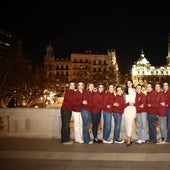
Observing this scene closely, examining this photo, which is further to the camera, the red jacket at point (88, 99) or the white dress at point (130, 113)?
the red jacket at point (88, 99)

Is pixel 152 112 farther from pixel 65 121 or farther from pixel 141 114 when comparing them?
pixel 65 121

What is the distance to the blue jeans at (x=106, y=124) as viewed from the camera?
12.4m

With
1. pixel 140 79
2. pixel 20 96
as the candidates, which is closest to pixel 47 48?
pixel 140 79

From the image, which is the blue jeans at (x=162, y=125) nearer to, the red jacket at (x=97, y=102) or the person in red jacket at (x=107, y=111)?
the person in red jacket at (x=107, y=111)

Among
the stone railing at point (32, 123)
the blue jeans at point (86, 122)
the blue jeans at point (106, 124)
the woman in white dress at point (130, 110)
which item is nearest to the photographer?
the woman in white dress at point (130, 110)

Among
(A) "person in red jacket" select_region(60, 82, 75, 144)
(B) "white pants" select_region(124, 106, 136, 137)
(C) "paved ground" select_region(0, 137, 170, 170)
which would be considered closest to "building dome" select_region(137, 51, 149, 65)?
(B) "white pants" select_region(124, 106, 136, 137)

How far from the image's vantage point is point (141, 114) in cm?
1238

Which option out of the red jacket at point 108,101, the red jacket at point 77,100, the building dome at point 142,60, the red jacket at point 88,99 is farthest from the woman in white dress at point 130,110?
the building dome at point 142,60

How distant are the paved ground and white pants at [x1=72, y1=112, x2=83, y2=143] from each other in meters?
0.37

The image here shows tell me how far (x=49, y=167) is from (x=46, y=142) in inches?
129

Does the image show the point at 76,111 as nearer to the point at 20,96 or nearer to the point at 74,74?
the point at 20,96

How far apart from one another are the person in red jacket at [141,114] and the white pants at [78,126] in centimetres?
169

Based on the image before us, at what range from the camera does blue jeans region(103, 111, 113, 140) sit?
12.4 m

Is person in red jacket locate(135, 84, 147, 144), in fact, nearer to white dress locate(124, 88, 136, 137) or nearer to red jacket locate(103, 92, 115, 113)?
white dress locate(124, 88, 136, 137)
